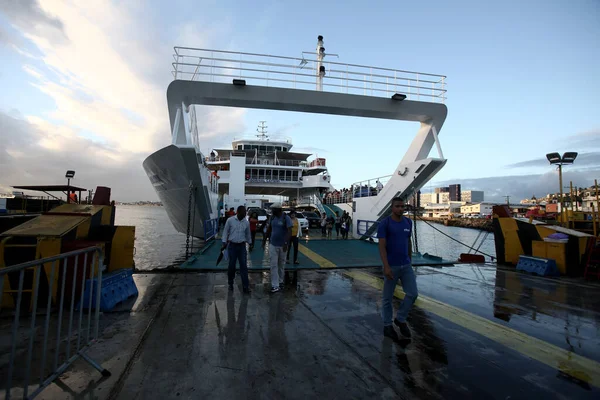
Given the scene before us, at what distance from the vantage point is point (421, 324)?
156 inches

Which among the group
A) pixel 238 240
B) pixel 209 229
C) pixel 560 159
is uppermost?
pixel 560 159

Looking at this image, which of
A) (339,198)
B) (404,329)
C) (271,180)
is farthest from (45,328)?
(271,180)

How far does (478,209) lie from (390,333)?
99.6 meters

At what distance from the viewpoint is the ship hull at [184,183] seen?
9.58 m

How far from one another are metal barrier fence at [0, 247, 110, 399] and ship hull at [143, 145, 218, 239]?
4.54 meters

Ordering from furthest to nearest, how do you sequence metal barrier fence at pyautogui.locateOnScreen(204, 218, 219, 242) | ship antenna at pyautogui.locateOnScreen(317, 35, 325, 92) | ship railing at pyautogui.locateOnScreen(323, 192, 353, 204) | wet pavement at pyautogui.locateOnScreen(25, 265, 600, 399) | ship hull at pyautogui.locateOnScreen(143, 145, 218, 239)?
ship railing at pyautogui.locateOnScreen(323, 192, 353, 204)
metal barrier fence at pyautogui.locateOnScreen(204, 218, 219, 242)
ship antenna at pyautogui.locateOnScreen(317, 35, 325, 92)
ship hull at pyautogui.locateOnScreen(143, 145, 218, 239)
wet pavement at pyautogui.locateOnScreen(25, 265, 600, 399)

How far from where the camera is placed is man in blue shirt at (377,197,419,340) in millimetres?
3582

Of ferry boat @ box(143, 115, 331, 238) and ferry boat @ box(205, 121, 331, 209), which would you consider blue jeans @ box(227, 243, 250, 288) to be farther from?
ferry boat @ box(205, 121, 331, 209)

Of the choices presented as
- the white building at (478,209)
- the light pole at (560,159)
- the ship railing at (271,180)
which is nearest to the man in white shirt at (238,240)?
the light pole at (560,159)

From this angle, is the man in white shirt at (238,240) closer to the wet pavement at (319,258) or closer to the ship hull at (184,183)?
the wet pavement at (319,258)

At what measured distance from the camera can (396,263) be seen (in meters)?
3.62

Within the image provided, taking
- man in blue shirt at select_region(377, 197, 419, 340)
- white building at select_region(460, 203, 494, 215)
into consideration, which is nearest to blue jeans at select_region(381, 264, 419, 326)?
man in blue shirt at select_region(377, 197, 419, 340)

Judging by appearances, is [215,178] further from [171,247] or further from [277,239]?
[277,239]

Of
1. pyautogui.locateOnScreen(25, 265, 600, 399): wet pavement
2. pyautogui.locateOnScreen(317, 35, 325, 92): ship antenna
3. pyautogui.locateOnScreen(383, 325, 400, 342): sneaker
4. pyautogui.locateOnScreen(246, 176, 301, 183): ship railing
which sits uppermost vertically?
pyautogui.locateOnScreen(317, 35, 325, 92): ship antenna
